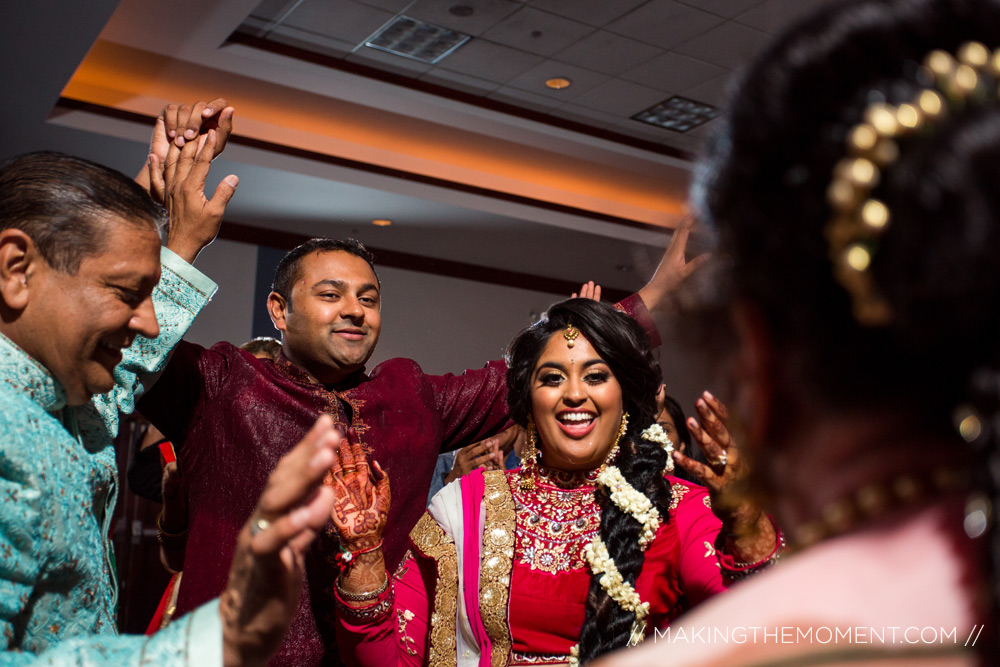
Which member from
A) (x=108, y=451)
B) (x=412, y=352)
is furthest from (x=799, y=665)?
(x=412, y=352)

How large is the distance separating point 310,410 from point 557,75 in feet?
13.0

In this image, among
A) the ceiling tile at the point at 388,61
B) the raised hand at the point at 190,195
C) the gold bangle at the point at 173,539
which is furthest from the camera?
the ceiling tile at the point at 388,61

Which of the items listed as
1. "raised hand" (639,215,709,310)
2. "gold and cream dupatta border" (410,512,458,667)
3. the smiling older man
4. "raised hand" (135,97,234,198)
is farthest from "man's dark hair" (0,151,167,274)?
"raised hand" (639,215,709,310)

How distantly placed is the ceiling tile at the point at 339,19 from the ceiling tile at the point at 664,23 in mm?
1353

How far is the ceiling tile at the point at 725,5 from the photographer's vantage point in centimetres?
474

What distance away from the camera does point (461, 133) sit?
6.39 meters

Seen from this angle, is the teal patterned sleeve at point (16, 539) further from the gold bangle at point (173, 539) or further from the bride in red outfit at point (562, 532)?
the gold bangle at point (173, 539)

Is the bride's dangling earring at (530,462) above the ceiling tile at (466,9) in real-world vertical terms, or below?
below

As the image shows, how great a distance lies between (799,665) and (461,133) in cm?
607

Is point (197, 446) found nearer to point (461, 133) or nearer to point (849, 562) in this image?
point (849, 562)

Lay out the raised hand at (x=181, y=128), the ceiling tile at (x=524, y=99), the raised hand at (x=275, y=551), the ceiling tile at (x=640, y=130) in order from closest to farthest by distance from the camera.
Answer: the raised hand at (x=275, y=551) < the raised hand at (x=181, y=128) < the ceiling tile at (x=524, y=99) < the ceiling tile at (x=640, y=130)

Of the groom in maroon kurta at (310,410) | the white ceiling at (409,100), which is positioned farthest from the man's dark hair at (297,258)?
the white ceiling at (409,100)

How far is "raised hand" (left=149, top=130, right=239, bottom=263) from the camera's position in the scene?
1770 mm
